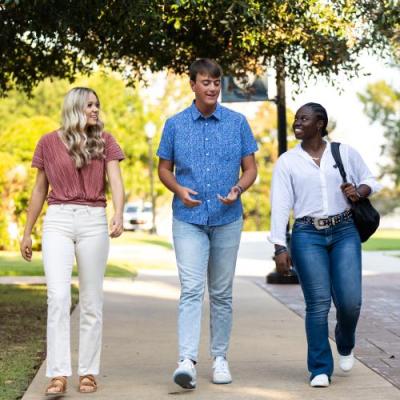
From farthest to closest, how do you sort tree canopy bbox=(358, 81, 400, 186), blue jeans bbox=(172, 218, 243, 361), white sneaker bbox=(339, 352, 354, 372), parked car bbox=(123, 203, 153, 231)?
tree canopy bbox=(358, 81, 400, 186) → parked car bbox=(123, 203, 153, 231) → white sneaker bbox=(339, 352, 354, 372) → blue jeans bbox=(172, 218, 243, 361)

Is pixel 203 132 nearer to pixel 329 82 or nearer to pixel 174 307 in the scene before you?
pixel 329 82

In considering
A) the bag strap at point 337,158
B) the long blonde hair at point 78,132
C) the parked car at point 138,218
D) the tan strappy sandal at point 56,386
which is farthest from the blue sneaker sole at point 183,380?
the parked car at point 138,218

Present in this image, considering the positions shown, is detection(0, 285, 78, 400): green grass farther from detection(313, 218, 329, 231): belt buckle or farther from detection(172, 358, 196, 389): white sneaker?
detection(313, 218, 329, 231): belt buckle

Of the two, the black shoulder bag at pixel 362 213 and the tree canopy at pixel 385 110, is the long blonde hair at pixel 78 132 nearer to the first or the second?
the black shoulder bag at pixel 362 213

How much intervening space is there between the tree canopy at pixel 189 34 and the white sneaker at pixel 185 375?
127 inches

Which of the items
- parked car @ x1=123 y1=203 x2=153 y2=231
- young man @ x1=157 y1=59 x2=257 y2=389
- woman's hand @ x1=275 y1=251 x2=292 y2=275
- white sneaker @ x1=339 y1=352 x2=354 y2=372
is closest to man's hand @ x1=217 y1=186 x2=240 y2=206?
young man @ x1=157 y1=59 x2=257 y2=389

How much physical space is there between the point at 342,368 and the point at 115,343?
2605mm

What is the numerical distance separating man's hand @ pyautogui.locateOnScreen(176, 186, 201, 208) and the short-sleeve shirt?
1.46 feet

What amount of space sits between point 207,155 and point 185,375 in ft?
4.59

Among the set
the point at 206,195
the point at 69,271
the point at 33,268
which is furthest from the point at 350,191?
the point at 33,268

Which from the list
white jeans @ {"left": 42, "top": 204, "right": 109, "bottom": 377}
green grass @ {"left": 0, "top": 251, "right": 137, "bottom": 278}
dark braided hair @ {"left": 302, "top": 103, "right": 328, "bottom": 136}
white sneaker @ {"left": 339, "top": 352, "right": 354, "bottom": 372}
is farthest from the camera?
green grass @ {"left": 0, "top": 251, "right": 137, "bottom": 278}

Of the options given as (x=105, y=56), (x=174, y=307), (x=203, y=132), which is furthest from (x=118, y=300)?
(x=203, y=132)

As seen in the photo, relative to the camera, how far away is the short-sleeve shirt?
21.9 ft

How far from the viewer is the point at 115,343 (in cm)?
929
